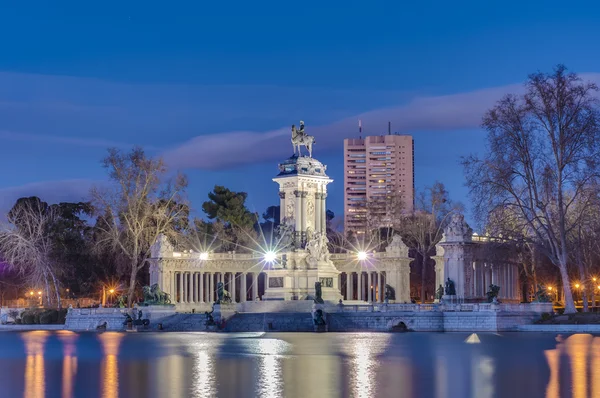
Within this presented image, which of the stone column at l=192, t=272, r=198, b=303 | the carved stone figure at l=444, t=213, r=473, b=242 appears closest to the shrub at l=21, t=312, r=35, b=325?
the stone column at l=192, t=272, r=198, b=303

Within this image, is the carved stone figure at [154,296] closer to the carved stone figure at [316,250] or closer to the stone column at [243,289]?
the carved stone figure at [316,250]

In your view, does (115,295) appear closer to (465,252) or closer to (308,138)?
(308,138)

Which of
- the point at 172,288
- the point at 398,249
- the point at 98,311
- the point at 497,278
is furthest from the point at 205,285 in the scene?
the point at 497,278

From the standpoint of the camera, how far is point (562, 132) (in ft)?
235

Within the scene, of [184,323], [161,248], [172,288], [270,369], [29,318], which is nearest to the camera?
[270,369]

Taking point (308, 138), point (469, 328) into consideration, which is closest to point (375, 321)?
point (469, 328)

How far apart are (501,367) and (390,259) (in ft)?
176

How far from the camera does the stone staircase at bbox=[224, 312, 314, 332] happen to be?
253 feet

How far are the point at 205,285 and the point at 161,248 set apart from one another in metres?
9.93

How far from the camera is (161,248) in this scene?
94188 millimetres

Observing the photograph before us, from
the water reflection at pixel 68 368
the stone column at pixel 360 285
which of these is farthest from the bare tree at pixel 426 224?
the water reflection at pixel 68 368

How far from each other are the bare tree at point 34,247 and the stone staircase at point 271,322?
870 inches

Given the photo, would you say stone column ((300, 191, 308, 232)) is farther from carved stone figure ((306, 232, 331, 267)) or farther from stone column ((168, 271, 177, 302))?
stone column ((168, 271, 177, 302))

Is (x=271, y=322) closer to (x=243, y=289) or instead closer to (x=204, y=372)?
(x=243, y=289)
